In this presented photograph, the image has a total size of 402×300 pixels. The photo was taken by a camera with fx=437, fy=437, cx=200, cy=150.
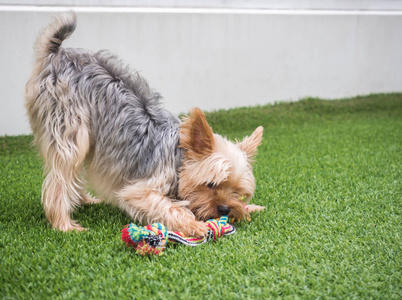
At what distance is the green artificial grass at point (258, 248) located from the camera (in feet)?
8.05

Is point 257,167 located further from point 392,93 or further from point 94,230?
point 392,93

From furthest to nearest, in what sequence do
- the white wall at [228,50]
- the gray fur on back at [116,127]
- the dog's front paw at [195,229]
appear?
the white wall at [228,50]
the gray fur on back at [116,127]
the dog's front paw at [195,229]

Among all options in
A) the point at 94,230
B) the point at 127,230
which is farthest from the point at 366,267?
the point at 94,230

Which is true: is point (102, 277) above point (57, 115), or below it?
below

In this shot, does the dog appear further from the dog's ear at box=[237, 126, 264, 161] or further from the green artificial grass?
the green artificial grass

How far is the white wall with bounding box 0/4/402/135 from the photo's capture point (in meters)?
6.25

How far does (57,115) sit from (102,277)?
138 centimetres

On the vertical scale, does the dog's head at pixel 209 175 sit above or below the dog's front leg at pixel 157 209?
above

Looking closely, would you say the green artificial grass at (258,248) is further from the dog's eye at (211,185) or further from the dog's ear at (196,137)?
the dog's ear at (196,137)

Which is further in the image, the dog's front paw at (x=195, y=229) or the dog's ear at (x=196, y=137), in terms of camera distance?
the dog's ear at (x=196, y=137)

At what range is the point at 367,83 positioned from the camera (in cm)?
993

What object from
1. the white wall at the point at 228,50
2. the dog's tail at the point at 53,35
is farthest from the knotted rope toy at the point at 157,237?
the white wall at the point at 228,50

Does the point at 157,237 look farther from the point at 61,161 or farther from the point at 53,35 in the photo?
the point at 53,35

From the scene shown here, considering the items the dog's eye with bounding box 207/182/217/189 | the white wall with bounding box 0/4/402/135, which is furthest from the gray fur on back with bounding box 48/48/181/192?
the white wall with bounding box 0/4/402/135
